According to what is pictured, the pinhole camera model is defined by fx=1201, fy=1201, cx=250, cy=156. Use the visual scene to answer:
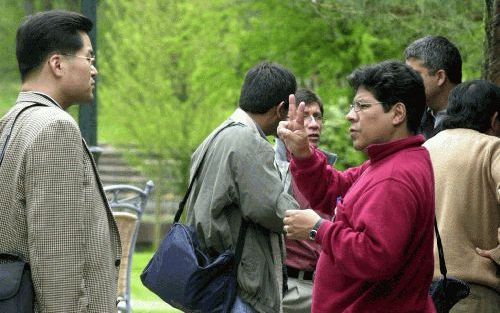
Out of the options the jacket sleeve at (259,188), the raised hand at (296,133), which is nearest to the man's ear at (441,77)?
the jacket sleeve at (259,188)

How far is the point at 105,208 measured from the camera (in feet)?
14.5

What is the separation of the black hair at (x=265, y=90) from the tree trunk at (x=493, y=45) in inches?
59.4

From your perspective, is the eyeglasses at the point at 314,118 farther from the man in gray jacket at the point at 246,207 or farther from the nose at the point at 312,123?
the man in gray jacket at the point at 246,207

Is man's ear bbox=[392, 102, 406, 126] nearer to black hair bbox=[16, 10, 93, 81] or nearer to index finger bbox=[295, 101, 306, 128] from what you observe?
index finger bbox=[295, 101, 306, 128]

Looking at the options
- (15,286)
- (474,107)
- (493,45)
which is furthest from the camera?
(493,45)

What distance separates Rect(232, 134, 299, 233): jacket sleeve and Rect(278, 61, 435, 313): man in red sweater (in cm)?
79

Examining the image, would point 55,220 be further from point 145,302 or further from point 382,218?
point 145,302

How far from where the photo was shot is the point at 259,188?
5430 mm

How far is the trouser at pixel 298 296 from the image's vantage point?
21.0 feet

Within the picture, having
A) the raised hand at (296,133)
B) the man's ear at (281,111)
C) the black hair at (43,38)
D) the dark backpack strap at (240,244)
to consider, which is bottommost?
the dark backpack strap at (240,244)

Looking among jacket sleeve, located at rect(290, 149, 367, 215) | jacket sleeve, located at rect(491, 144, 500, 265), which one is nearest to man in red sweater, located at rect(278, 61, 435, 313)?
jacket sleeve, located at rect(290, 149, 367, 215)

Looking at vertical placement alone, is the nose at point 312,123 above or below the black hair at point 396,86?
below

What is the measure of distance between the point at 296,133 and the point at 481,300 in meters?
1.14

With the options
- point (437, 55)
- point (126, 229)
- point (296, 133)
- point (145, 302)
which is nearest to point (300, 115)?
point (296, 133)
